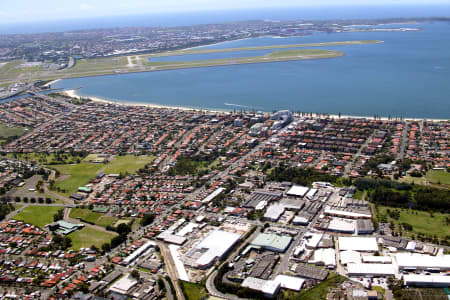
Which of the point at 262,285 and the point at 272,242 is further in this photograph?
the point at 272,242

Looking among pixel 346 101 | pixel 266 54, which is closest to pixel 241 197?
pixel 346 101

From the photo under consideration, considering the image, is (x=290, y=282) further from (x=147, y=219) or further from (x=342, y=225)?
(x=147, y=219)

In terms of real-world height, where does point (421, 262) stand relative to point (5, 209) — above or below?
above

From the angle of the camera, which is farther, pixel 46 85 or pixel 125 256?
pixel 46 85

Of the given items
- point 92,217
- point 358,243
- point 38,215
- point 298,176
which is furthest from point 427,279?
point 38,215

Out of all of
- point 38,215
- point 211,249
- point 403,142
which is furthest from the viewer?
point 403,142

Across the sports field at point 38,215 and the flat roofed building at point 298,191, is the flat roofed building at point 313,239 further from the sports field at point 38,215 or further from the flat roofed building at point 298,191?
the sports field at point 38,215

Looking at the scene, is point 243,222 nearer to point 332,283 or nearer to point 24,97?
point 332,283

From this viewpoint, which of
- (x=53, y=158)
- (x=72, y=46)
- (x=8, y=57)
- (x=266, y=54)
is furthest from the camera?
(x=72, y=46)

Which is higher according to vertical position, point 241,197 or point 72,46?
point 72,46
